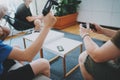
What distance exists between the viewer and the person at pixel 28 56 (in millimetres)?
1126

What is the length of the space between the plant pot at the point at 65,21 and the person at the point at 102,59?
9.54ft

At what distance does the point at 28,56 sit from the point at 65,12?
3571 mm

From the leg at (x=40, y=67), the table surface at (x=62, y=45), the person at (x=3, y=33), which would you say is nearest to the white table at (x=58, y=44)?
the table surface at (x=62, y=45)

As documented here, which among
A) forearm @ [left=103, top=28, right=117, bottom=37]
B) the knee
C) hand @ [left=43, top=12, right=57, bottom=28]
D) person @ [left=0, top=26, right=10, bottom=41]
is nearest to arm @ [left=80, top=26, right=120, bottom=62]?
hand @ [left=43, top=12, right=57, bottom=28]

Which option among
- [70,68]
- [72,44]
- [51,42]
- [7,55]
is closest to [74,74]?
[70,68]

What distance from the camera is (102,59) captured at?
107 centimetres

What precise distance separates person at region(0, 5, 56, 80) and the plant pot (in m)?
3.03

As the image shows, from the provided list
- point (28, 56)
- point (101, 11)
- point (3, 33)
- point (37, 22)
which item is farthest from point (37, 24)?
point (28, 56)

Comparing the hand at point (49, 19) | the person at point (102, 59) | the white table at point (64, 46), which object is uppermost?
the hand at point (49, 19)

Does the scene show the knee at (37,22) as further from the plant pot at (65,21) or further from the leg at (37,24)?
the plant pot at (65,21)

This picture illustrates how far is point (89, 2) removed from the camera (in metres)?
4.45

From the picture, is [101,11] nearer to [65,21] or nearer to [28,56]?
[65,21]

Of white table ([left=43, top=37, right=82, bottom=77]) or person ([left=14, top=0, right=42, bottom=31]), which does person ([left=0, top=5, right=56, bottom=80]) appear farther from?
person ([left=14, top=0, right=42, bottom=31])

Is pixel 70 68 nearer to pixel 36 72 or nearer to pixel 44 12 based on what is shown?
pixel 36 72
